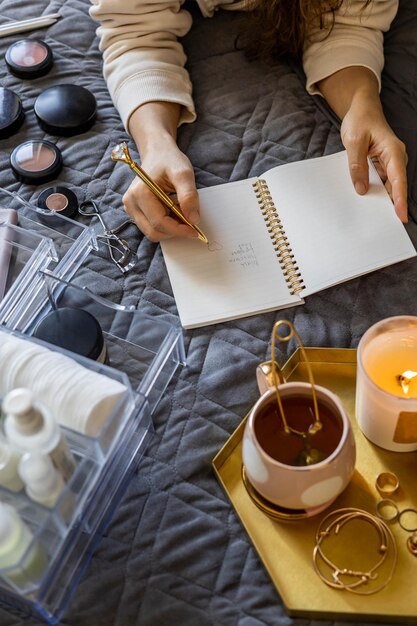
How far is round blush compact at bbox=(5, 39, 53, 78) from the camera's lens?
3.30 feet

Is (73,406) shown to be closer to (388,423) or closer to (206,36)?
(388,423)

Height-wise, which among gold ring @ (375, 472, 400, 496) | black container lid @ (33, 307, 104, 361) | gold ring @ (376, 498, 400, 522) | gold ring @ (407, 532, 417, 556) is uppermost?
black container lid @ (33, 307, 104, 361)

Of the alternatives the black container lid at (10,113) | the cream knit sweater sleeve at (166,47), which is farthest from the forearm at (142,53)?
the black container lid at (10,113)

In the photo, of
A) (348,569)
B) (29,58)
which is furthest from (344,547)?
(29,58)

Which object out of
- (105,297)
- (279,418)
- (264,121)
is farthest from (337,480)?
(264,121)

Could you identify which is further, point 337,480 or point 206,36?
point 206,36

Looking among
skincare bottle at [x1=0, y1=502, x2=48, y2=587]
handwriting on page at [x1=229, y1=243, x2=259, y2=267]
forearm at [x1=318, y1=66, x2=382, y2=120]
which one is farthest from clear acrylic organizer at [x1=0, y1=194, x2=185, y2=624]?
forearm at [x1=318, y1=66, x2=382, y2=120]

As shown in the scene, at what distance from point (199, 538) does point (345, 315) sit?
0.26 m

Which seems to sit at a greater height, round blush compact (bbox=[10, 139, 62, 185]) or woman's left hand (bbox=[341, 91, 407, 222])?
round blush compact (bbox=[10, 139, 62, 185])

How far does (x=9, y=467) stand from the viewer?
59cm

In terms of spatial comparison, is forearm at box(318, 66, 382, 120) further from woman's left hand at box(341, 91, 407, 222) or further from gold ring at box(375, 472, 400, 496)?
gold ring at box(375, 472, 400, 496)

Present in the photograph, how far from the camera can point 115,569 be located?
2.20 ft

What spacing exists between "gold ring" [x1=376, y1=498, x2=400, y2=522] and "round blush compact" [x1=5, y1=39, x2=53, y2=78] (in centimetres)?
66

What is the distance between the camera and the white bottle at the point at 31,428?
21.6 inches
